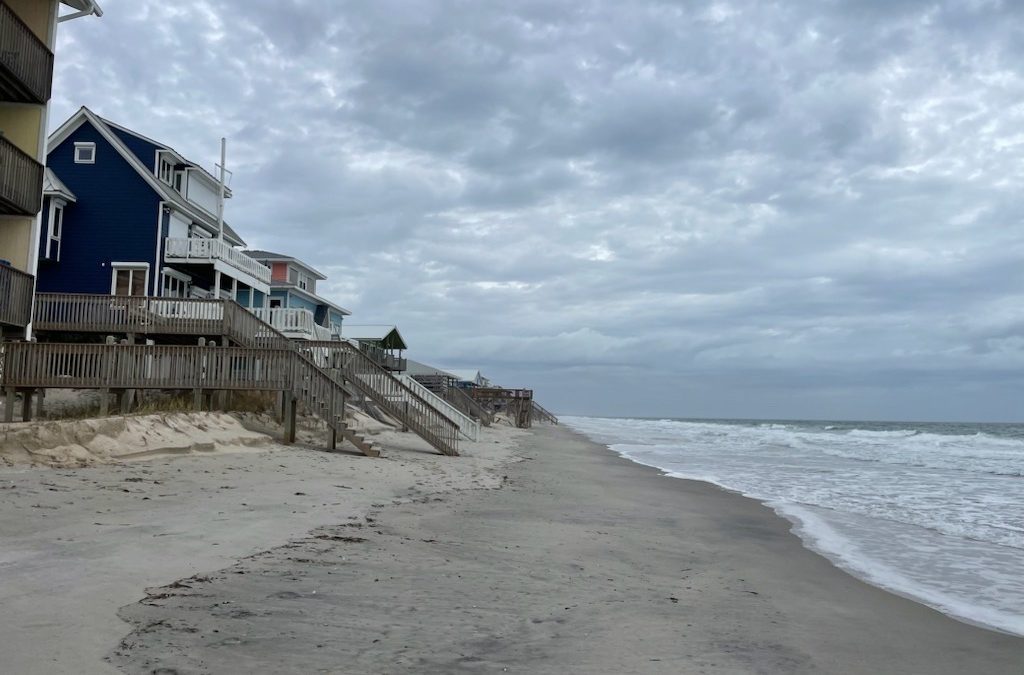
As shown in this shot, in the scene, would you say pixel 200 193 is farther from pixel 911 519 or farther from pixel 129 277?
pixel 911 519

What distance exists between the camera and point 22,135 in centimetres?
1870

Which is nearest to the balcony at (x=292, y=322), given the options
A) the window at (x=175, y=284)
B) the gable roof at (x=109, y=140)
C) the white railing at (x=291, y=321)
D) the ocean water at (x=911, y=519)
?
the white railing at (x=291, y=321)

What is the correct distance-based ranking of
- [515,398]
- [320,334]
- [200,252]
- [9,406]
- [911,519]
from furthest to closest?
1. [515,398]
2. [320,334]
3. [200,252]
4. [9,406]
5. [911,519]

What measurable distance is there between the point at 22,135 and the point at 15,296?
4.26 m

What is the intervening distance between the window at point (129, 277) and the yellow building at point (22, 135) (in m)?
9.43

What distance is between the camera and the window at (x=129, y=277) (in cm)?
2803

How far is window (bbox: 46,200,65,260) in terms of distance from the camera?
2736 cm

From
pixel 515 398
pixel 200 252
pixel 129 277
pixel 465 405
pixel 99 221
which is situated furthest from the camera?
pixel 515 398

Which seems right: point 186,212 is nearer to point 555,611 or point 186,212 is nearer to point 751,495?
point 751,495

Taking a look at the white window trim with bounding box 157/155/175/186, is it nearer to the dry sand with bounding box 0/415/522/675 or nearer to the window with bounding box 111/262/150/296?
the window with bounding box 111/262/150/296

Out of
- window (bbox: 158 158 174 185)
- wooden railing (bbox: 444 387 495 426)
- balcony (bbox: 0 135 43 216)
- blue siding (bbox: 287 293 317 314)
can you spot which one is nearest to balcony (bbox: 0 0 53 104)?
balcony (bbox: 0 135 43 216)

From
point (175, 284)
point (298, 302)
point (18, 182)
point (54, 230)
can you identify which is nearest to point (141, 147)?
point (54, 230)

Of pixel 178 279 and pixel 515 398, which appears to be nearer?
pixel 178 279

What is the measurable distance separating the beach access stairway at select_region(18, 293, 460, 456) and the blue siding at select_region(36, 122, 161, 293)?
5.64 m
